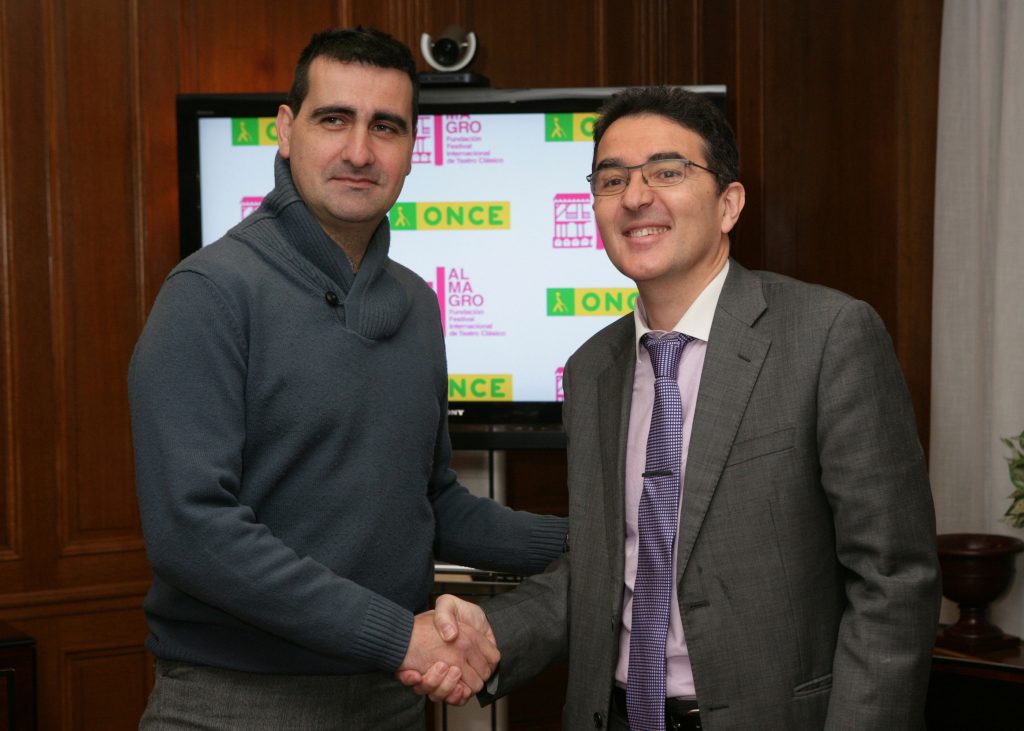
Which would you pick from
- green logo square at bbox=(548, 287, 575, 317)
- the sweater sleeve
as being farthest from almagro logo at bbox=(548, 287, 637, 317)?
the sweater sleeve

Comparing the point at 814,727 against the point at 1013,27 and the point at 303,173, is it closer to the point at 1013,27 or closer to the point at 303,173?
the point at 303,173

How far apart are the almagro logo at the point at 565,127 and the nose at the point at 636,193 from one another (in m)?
1.44

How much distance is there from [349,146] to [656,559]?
895 millimetres

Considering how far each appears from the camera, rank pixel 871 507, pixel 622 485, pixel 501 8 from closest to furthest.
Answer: pixel 871 507, pixel 622 485, pixel 501 8

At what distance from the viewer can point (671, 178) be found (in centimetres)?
185

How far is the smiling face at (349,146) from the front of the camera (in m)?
2.01

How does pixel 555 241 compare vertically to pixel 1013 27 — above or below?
below

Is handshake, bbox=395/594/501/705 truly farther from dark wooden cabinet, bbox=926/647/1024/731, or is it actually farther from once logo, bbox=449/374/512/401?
dark wooden cabinet, bbox=926/647/1024/731

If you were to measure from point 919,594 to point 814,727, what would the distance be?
25 cm

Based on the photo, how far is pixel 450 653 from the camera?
6.46 feet

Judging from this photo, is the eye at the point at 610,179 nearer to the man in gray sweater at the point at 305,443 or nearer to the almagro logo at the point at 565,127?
the man in gray sweater at the point at 305,443

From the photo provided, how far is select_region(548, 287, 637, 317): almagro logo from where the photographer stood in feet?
10.7

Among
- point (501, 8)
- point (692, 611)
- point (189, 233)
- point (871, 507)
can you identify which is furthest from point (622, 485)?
point (501, 8)

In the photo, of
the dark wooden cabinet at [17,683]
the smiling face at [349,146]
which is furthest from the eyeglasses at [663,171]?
the dark wooden cabinet at [17,683]
